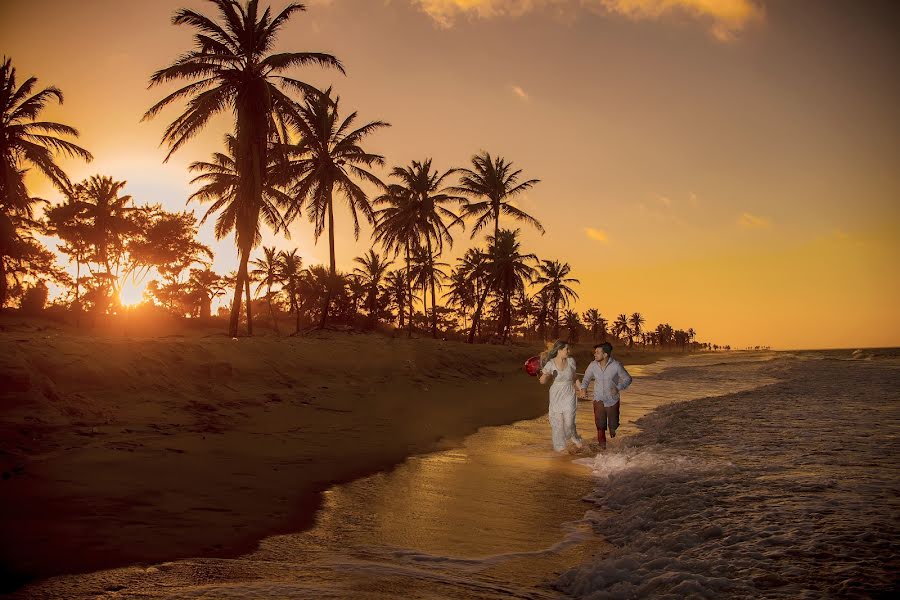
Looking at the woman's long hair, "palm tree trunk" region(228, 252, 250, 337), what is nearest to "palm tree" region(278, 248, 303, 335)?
"palm tree trunk" region(228, 252, 250, 337)

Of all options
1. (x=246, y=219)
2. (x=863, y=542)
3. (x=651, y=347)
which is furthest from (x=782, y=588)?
(x=651, y=347)

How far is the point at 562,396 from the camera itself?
26.7 feet

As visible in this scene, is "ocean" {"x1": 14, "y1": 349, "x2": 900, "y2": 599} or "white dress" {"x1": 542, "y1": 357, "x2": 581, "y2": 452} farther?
"white dress" {"x1": 542, "y1": 357, "x2": 581, "y2": 452}

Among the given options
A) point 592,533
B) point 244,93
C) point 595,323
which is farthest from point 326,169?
point 595,323

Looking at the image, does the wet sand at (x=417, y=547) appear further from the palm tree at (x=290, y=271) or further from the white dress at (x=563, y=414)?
the palm tree at (x=290, y=271)

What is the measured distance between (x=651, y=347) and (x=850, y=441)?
625 ft

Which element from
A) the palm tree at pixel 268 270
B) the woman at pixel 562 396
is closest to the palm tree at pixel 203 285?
the palm tree at pixel 268 270

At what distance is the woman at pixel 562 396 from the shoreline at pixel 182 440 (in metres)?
1.76

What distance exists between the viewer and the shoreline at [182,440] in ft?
11.7

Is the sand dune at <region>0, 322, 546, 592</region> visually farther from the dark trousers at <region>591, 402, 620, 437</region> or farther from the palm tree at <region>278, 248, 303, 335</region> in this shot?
the palm tree at <region>278, 248, 303, 335</region>

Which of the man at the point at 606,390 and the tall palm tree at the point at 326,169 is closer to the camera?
the man at the point at 606,390

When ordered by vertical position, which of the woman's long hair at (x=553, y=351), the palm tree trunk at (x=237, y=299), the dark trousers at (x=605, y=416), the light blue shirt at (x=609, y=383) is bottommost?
the dark trousers at (x=605, y=416)

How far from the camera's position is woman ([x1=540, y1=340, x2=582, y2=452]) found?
8078 millimetres

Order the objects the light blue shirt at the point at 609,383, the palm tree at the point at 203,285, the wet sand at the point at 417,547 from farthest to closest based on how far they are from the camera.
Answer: the palm tree at the point at 203,285 → the light blue shirt at the point at 609,383 → the wet sand at the point at 417,547
